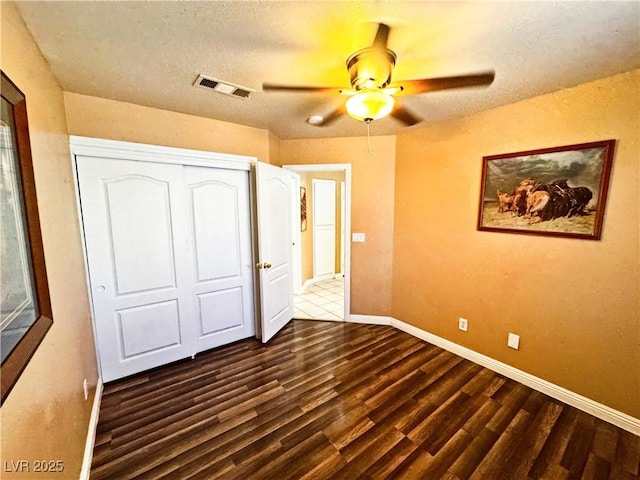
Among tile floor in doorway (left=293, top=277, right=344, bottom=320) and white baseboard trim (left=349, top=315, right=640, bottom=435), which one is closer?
white baseboard trim (left=349, top=315, right=640, bottom=435)

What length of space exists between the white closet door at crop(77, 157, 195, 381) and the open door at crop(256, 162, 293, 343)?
2.31ft

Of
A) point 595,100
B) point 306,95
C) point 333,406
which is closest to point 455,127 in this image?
point 595,100

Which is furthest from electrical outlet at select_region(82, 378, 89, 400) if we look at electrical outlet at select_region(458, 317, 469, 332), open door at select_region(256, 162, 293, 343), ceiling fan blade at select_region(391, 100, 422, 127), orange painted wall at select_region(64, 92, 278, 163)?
electrical outlet at select_region(458, 317, 469, 332)

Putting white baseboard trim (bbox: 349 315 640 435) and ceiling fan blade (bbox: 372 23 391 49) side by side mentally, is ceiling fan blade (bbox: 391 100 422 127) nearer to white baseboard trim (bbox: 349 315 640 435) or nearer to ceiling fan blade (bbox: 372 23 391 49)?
ceiling fan blade (bbox: 372 23 391 49)

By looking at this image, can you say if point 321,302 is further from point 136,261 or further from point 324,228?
point 136,261

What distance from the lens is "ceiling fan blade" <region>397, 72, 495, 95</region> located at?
54.6 inches

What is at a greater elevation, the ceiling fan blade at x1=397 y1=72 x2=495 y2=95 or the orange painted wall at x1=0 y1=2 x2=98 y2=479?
the ceiling fan blade at x1=397 y1=72 x2=495 y2=95

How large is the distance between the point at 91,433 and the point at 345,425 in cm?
164

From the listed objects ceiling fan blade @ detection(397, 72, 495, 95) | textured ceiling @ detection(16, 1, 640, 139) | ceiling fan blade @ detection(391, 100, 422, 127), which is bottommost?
ceiling fan blade @ detection(397, 72, 495, 95)

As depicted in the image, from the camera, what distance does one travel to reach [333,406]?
203cm

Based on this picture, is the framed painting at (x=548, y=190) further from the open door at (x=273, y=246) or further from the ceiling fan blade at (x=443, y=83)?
the open door at (x=273, y=246)

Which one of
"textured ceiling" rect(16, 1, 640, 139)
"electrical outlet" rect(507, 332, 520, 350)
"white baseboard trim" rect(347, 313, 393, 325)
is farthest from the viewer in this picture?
"white baseboard trim" rect(347, 313, 393, 325)

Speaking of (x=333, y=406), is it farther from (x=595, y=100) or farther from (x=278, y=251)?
(x=595, y=100)

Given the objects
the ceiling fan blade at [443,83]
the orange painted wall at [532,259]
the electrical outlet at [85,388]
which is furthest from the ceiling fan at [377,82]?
the electrical outlet at [85,388]
